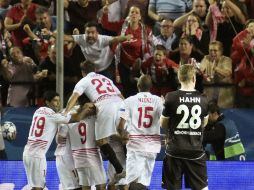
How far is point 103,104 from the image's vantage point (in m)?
12.8

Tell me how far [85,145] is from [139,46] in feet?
7.08

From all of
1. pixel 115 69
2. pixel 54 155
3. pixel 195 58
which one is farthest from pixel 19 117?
pixel 195 58

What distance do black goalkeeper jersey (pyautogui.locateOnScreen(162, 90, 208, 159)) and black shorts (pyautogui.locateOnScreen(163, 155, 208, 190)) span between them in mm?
81

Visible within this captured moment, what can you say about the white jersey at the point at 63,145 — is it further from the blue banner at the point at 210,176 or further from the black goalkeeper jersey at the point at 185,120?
the black goalkeeper jersey at the point at 185,120

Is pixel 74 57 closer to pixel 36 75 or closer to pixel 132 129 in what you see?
pixel 36 75

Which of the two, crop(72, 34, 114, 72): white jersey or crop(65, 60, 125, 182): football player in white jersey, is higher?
crop(72, 34, 114, 72): white jersey

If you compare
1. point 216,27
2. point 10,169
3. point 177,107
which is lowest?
point 10,169

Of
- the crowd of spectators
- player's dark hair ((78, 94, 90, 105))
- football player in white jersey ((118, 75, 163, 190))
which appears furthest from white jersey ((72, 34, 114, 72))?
football player in white jersey ((118, 75, 163, 190))

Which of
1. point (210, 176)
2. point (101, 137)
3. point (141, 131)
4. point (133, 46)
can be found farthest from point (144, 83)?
point (133, 46)

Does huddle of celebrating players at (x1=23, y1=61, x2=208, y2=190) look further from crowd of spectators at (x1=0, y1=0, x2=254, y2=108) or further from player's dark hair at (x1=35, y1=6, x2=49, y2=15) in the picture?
player's dark hair at (x1=35, y1=6, x2=49, y2=15)

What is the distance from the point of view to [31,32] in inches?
581

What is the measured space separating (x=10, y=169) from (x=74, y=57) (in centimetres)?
203

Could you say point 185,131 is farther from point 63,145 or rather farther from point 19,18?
point 19,18

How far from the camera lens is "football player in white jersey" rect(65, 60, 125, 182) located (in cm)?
1274
